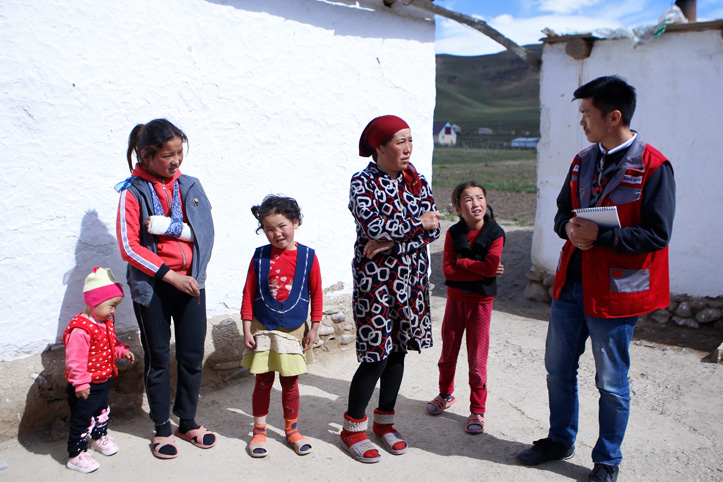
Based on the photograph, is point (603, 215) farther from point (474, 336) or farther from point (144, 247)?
point (144, 247)

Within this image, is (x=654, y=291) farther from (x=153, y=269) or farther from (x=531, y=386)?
(x=153, y=269)

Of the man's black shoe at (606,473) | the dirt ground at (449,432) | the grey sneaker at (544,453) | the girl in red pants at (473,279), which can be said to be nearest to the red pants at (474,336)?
the girl in red pants at (473,279)

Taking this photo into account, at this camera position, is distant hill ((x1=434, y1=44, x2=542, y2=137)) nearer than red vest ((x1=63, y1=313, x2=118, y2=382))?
No

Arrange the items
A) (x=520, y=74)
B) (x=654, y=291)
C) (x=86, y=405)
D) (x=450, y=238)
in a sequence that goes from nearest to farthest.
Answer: (x=654, y=291) → (x=86, y=405) → (x=450, y=238) → (x=520, y=74)

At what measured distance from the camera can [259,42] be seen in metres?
3.98

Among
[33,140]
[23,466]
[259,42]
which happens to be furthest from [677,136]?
[23,466]

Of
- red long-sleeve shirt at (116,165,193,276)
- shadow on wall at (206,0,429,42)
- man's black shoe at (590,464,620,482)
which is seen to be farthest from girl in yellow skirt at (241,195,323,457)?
shadow on wall at (206,0,429,42)

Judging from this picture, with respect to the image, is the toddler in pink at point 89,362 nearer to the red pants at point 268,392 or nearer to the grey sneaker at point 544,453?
the red pants at point 268,392

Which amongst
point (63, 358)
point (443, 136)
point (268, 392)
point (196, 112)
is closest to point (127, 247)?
point (63, 358)

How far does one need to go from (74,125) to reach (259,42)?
1.38 m

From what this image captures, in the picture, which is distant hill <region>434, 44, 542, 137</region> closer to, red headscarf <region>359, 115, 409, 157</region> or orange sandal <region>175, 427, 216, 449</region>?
red headscarf <region>359, 115, 409, 157</region>

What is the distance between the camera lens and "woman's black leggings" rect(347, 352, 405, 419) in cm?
306

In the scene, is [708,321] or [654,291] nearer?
[654,291]

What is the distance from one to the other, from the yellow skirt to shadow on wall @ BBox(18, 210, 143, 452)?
3.15 feet
